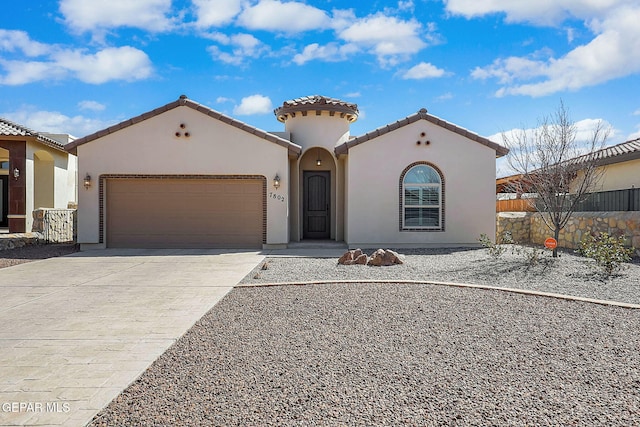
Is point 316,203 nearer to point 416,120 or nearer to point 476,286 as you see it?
point 416,120

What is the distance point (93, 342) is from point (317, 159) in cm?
1197

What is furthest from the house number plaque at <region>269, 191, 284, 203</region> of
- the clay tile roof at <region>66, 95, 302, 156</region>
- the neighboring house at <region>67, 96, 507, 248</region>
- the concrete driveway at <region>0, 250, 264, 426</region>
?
the concrete driveway at <region>0, 250, 264, 426</region>

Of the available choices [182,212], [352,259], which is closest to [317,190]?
[182,212]

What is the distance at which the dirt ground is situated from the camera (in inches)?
461

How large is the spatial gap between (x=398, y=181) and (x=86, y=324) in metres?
10.3

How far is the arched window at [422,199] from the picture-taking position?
1393 centimetres

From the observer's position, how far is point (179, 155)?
13703 millimetres

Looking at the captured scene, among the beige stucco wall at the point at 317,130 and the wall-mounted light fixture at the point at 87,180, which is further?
the beige stucco wall at the point at 317,130

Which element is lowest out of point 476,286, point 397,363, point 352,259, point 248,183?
point 397,363

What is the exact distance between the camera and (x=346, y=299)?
6625 mm

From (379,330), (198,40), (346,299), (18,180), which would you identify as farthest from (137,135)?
(379,330)

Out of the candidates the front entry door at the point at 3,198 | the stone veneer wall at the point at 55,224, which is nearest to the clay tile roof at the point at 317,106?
the stone veneer wall at the point at 55,224

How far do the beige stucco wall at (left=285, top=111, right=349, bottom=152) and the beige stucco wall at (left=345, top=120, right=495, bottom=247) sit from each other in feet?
6.03

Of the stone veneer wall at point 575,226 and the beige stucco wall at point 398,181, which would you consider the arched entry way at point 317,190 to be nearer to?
the beige stucco wall at point 398,181
